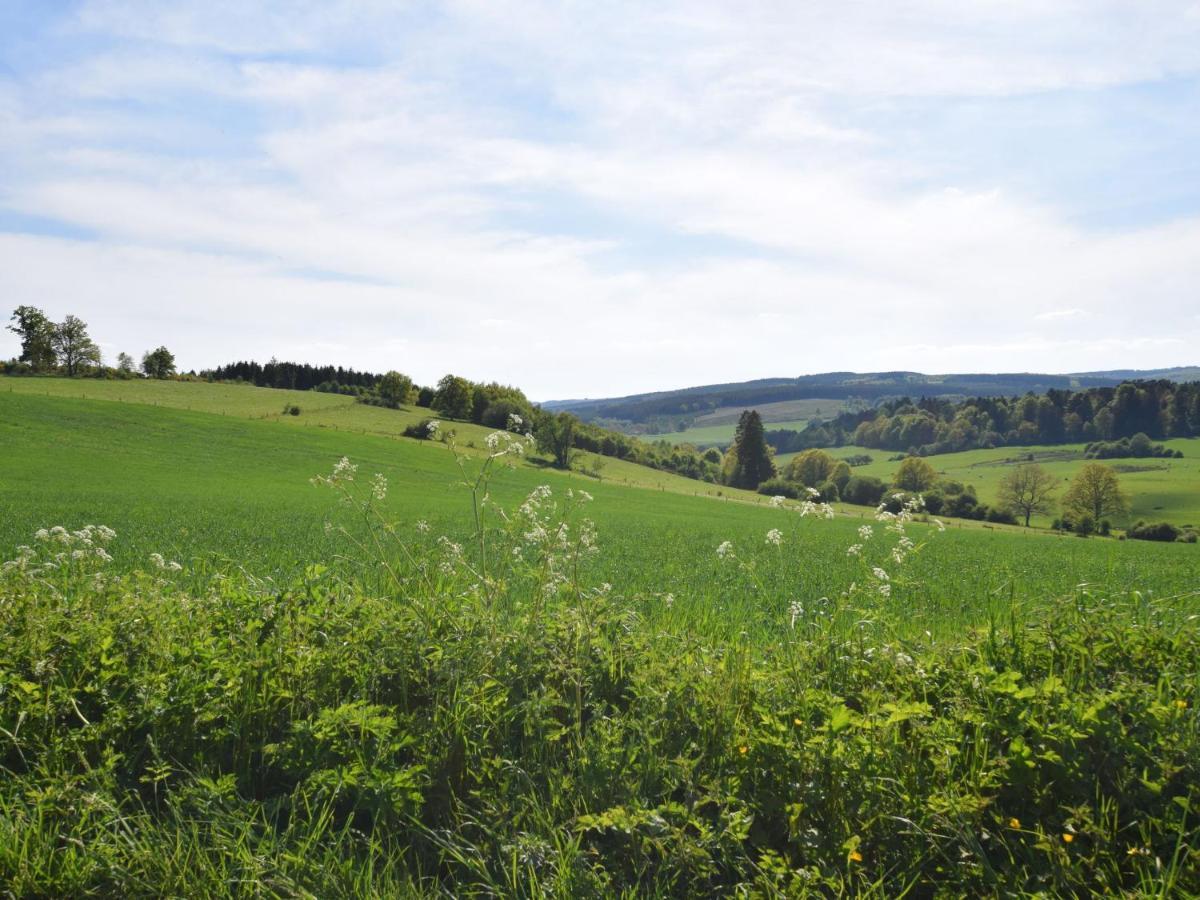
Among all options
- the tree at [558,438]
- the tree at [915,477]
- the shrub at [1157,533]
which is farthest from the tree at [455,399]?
the shrub at [1157,533]

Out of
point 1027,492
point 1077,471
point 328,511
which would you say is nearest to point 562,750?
point 328,511

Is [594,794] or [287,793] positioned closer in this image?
[594,794]

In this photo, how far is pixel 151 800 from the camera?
3965 mm

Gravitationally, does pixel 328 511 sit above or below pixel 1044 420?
below

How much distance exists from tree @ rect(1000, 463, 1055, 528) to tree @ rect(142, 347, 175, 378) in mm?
125049

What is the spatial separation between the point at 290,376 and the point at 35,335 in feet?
127

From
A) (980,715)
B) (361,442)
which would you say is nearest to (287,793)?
(980,715)

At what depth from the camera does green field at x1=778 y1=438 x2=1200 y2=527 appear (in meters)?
84.8

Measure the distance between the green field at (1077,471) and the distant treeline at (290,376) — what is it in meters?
93.5

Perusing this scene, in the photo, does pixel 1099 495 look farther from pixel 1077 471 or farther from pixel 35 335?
pixel 35 335

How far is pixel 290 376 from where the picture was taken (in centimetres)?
13125

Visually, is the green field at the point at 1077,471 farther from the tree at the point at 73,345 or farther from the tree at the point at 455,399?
the tree at the point at 73,345

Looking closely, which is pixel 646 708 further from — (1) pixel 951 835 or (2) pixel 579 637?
(1) pixel 951 835

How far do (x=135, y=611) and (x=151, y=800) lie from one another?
1687 mm
